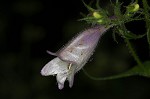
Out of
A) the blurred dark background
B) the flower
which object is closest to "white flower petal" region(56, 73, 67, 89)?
the flower

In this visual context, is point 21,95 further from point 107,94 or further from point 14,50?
point 107,94

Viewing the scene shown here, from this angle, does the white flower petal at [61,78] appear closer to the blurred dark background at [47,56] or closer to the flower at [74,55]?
the flower at [74,55]

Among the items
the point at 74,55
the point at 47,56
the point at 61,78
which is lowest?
the point at 47,56

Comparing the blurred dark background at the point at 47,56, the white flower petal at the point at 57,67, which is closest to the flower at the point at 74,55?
the white flower petal at the point at 57,67

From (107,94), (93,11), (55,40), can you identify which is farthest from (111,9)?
(55,40)

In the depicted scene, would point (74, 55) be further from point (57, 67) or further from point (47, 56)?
point (47, 56)

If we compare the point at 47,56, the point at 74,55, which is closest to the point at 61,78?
the point at 74,55
